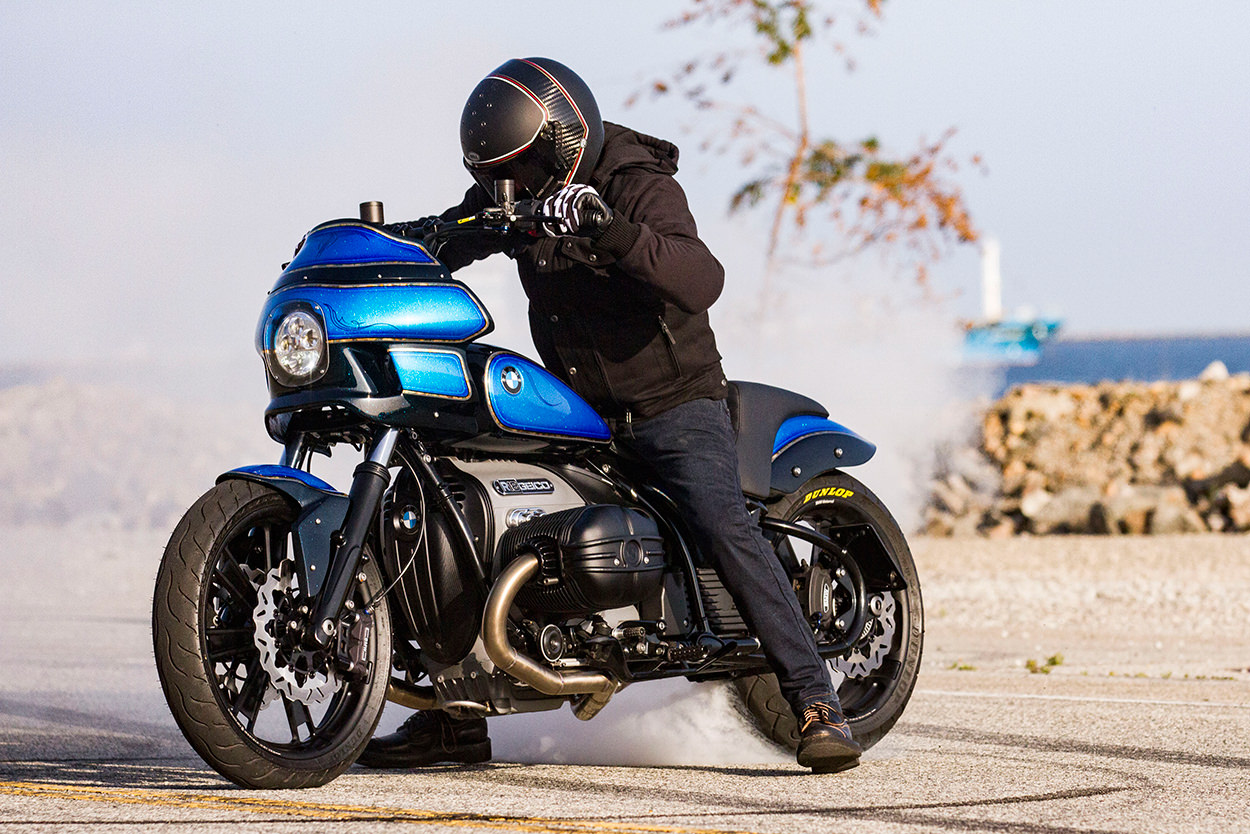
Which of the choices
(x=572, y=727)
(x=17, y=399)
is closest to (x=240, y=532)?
(x=572, y=727)

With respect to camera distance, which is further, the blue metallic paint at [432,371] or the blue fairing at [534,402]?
the blue fairing at [534,402]

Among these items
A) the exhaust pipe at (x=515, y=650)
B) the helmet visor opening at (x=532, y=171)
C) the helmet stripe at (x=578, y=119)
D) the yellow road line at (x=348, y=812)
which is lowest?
the yellow road line at (x=348, y=812)

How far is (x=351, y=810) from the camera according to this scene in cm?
441

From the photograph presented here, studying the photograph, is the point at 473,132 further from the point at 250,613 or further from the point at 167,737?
the point at 167,737

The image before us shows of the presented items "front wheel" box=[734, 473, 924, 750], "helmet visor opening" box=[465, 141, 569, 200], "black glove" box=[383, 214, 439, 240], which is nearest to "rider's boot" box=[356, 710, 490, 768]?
"front wheel" box=[734, 473, 924, 750]

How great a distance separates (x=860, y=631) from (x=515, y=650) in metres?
1.73

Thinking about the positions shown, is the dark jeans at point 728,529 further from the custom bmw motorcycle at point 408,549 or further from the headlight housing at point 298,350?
the headlight housing at point 298,350

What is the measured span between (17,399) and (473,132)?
98.2 ft

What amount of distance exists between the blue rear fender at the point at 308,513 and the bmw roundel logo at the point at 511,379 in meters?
0.58

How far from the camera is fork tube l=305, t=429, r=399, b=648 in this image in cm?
448

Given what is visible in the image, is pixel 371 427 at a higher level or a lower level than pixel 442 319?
lower

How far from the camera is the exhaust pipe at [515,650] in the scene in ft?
15.4

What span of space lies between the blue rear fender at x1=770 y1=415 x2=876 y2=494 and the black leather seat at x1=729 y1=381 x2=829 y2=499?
0.06 meters

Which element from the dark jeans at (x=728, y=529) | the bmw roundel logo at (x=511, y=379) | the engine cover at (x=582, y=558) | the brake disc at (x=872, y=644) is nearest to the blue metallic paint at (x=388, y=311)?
the bmw roundel logo at (x=511, y=379)
